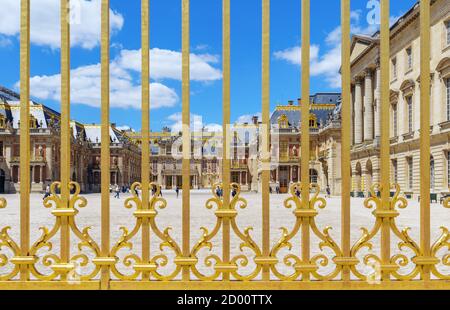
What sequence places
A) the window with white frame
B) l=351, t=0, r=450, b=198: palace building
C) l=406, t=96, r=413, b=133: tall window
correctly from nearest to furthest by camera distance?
l=351, t=0, r=450, b=198: palace building < the window with white frame < l=406, t=96, r=413, b=133: tall window

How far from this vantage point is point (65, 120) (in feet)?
12.2

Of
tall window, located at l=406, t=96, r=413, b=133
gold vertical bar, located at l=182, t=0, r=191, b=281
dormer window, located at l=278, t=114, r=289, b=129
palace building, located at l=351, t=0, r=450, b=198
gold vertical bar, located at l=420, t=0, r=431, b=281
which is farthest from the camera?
dormer window, located at l=278, t=114, r=289, b=129

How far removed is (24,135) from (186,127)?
139 centimetres

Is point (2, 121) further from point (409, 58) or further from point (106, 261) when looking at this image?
point (106, 261)

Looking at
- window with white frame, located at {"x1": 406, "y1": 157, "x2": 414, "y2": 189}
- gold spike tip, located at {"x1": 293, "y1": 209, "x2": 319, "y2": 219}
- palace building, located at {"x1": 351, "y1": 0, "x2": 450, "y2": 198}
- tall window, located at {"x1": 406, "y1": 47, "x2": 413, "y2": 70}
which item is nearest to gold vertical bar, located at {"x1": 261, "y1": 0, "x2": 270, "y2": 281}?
gold spike tip, located at {"x1": 293, "y1": 209, "x2": 319, "y2": 219}

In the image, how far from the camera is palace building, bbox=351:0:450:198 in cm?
2597

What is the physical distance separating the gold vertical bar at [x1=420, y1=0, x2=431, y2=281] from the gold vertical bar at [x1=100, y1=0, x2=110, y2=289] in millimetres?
2658

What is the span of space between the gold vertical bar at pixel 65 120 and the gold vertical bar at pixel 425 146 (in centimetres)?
301

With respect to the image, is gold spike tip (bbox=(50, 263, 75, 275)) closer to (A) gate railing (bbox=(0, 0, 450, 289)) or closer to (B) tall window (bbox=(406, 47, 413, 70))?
(A) gate railing (bbox=(0, 0, 450, 289))

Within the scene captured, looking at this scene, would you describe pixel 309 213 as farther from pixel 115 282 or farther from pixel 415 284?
pixel 115 282

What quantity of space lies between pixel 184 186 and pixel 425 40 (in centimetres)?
244

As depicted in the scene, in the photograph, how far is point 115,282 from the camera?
3.67 meters

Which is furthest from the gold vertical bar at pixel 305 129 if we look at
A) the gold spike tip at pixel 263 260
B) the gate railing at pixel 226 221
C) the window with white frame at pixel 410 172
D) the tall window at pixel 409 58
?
the tall window at pixel 409 58
